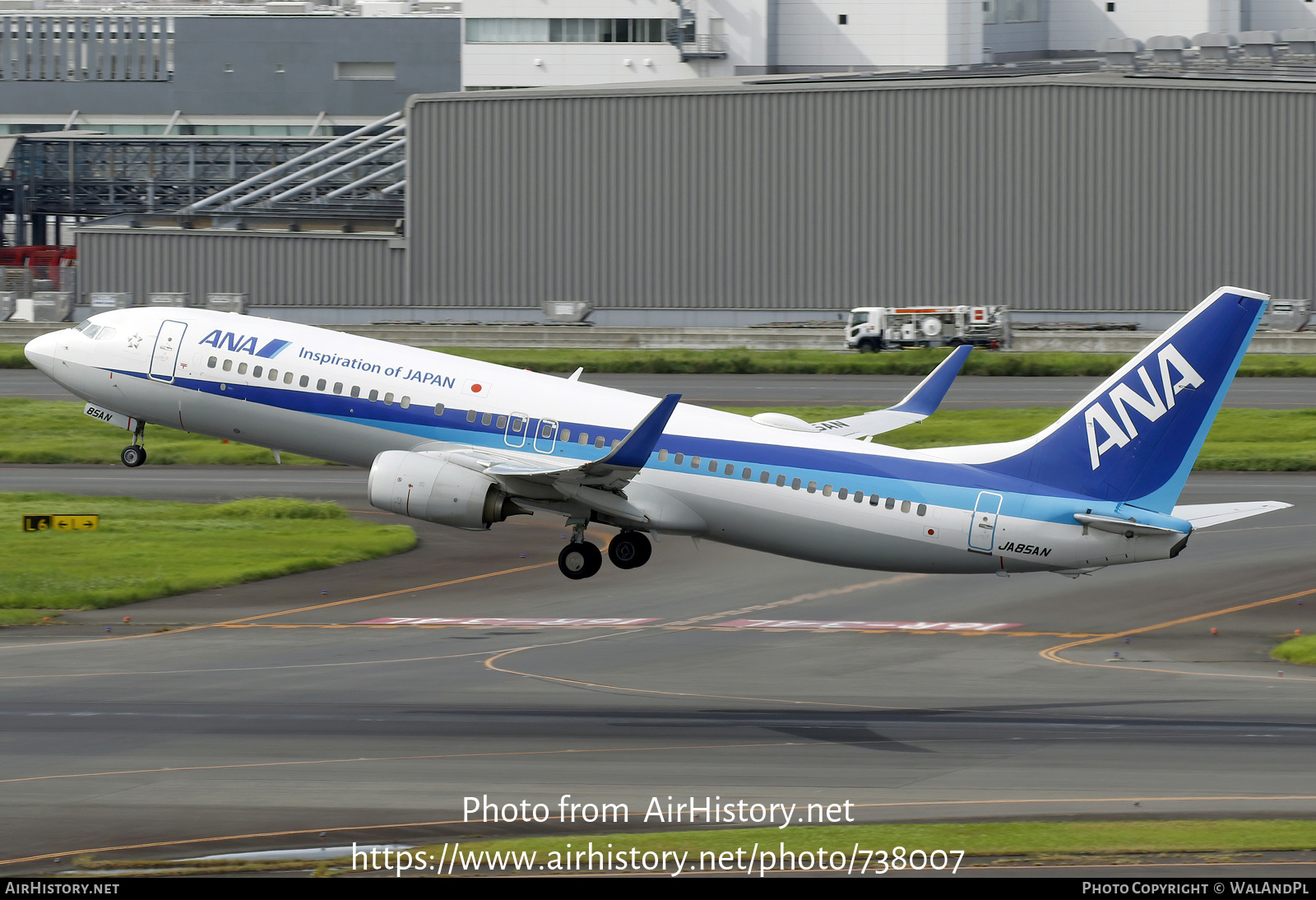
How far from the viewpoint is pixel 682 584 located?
179ft

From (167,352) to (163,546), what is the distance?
47.9ft

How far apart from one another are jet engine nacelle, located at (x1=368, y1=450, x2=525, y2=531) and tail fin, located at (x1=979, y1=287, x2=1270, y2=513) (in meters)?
13.3

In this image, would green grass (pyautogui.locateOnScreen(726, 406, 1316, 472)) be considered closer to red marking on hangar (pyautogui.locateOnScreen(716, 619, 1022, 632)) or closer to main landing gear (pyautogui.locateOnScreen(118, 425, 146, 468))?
red marking on hangar (pyautogui.locateOnScreen(716, 619, 1022, 632))

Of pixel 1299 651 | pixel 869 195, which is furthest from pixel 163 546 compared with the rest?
pixel 869 195

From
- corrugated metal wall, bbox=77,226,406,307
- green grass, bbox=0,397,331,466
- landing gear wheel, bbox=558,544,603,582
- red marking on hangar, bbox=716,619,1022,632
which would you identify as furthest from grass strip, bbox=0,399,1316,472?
corrugated metal wall, bbox=77,226,406,307

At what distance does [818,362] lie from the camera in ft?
339

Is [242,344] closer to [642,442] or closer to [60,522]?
[642,442]

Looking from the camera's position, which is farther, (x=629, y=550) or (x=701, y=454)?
(x=629, y=550)

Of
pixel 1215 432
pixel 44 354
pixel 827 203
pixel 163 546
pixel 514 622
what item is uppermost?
pixel 827 203

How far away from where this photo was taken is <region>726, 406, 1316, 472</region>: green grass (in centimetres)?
7469

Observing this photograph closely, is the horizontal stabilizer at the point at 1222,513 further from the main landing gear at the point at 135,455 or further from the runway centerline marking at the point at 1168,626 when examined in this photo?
the main landing gear at the point at 135,455

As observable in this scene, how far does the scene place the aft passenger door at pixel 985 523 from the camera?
40281 millimetres
